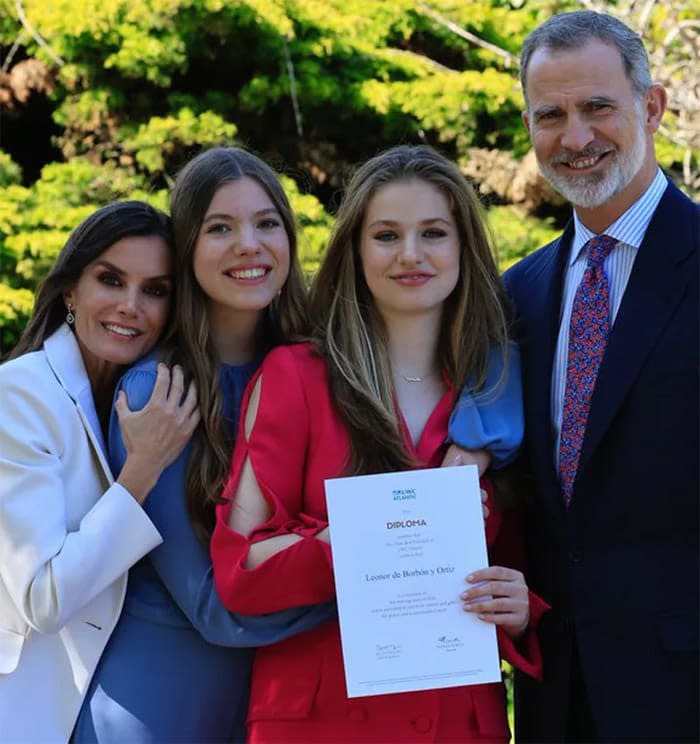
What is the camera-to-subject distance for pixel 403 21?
25.6 feet

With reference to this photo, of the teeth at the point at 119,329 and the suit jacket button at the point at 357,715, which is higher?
the teeth at the point at 119,329

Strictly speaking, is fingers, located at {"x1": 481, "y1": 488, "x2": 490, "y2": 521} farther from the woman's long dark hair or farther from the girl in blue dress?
the woman's long dark hair

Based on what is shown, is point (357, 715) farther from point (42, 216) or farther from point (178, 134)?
point (178, 134)

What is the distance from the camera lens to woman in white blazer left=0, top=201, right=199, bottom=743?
2932 millimetres

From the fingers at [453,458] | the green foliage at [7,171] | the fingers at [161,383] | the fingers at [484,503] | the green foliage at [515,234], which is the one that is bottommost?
the fingers at [484,503]

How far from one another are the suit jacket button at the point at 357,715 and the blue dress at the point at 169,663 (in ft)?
1.22

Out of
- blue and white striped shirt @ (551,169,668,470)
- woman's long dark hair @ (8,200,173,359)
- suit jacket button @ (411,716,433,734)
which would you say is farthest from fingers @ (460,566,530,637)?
woman's long dark hair @ (8,200,173,359)

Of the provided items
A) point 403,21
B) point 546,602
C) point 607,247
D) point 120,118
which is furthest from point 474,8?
point 546,602

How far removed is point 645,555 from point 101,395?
165 centimetres

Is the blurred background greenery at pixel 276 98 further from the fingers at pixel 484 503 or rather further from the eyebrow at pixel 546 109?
the fingers at pixel 484 503

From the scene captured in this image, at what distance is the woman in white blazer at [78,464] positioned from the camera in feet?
9.62

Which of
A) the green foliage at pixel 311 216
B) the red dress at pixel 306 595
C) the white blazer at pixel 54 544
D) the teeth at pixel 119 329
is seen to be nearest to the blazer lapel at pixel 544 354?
the red dress at pixel 306 595

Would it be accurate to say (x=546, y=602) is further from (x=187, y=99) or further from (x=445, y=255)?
(x=187, y=99)

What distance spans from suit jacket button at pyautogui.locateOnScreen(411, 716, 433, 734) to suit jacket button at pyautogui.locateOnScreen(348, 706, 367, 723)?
0.13 metres
